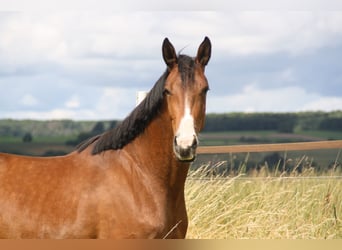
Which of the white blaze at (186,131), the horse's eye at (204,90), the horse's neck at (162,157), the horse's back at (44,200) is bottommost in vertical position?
the horse's back at (44,200)

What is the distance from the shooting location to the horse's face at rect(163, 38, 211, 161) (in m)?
3.81

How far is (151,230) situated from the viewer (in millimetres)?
4145

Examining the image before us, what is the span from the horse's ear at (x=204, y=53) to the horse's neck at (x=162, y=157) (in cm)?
50

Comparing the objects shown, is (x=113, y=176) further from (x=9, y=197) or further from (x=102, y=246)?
(x=102, y=246)

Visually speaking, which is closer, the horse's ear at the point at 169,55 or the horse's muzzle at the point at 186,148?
the horse's muzzle at the point at 186,148

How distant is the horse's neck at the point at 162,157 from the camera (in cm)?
433

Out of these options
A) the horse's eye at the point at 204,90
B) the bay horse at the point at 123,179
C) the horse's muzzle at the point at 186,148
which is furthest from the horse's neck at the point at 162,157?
the horse's muzzle at the point at 186,148

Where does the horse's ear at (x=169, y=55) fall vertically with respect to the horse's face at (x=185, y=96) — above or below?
above

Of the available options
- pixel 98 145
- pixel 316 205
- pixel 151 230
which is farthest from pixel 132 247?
pixel 316 205

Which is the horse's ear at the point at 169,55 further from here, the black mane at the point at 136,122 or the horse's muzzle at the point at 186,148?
the horse's muzzle at the point at 186,148

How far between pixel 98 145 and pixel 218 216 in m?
2.83

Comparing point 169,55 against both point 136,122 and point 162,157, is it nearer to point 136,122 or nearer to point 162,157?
point 136,122

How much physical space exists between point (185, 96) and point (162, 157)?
1.93 ft

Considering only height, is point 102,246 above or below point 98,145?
below
